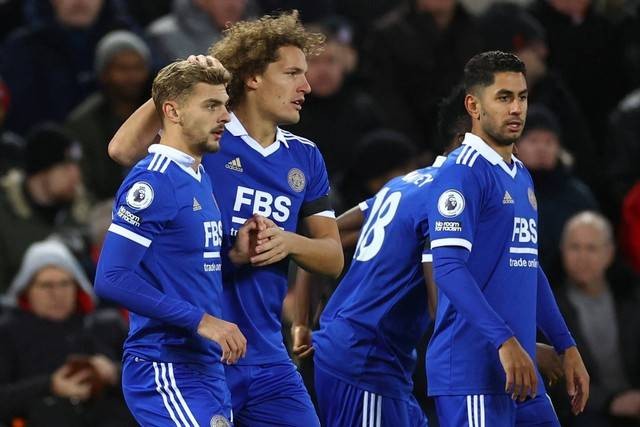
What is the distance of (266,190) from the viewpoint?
5934 millimetres

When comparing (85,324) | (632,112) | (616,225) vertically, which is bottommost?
(85,324)

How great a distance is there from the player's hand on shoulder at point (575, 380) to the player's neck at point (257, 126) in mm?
1497

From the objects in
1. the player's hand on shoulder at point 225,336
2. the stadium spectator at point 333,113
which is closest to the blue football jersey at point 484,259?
the player's hand on shoulder at point 225,336

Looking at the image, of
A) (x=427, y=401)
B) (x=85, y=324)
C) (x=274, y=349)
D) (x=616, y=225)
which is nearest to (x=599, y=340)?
(x=427, y=401)

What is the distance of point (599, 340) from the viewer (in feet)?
29.9

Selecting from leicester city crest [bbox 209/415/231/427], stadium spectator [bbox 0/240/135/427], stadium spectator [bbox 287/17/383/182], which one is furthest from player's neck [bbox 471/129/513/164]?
stadium spectator [bbox 287/17/383/182]

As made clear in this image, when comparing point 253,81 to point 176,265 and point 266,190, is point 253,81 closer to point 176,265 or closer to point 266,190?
point 266,190

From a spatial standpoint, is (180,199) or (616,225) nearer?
(180,199)

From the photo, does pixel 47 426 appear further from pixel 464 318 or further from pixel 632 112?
pixel 632 112

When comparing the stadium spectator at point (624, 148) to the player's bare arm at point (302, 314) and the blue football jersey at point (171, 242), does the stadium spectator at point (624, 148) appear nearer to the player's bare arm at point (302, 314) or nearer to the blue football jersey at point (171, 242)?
the player's bare arm at point (302, 314)

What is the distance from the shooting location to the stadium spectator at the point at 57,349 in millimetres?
8352

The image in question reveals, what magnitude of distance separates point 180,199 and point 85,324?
3597 mm

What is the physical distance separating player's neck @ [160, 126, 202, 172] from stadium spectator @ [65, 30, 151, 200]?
4.62 metres

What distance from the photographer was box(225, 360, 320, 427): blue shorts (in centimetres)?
578
